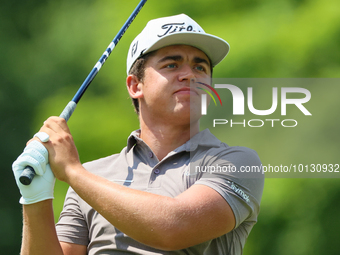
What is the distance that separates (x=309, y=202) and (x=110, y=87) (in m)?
1.61

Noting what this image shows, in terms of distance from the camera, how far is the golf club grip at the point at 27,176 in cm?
141

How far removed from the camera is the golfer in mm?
1349

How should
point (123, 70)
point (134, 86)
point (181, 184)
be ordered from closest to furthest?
1. point (181, 184)
2. point (134, 86)
3. point (123, 70)

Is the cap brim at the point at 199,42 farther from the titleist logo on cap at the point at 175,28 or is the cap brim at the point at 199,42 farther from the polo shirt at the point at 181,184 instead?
the polo shirt at the point at 181,184

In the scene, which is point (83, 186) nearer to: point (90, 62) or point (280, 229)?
point (280, 229)

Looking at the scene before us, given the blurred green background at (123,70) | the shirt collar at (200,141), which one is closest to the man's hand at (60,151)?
the shirt collar at (200,141)

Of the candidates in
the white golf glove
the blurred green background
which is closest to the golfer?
the white golf glove

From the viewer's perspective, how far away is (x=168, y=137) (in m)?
1.86

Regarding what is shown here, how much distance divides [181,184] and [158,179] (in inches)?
3.5

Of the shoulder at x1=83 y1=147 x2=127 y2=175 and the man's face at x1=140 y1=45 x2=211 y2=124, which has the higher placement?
the man's face at x1=140 y1=45 x2=211 y2=124

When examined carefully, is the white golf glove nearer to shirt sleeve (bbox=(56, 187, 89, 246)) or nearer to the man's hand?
the man's hand

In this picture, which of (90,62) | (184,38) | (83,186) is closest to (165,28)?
(184,38)

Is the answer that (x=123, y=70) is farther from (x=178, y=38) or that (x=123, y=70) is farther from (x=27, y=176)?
(x=27, y=176)

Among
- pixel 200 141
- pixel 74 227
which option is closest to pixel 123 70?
pixel 200 141
